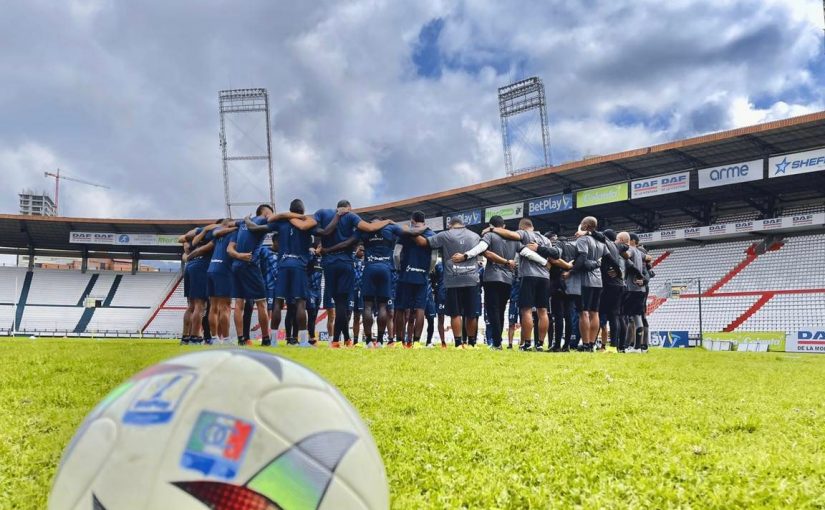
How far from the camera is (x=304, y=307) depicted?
28.9 ft

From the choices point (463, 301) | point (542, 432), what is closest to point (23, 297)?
point (463, 301)

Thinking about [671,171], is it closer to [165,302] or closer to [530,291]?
[530,291]

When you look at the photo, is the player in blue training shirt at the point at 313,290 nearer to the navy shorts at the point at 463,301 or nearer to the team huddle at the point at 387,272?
the team huddle at the point at 387,272

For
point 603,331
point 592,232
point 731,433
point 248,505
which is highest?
point 592,232

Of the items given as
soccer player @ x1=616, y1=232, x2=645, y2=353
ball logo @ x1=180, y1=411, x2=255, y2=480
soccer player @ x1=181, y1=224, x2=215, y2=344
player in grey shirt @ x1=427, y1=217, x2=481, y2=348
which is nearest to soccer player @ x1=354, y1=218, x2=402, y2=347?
player in grey shirt @ x1=427, y1=217, x2=481, y2=348

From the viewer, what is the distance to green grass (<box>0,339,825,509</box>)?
238 centimetres

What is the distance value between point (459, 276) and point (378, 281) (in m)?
1.34

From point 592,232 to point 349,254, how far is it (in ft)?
13.5

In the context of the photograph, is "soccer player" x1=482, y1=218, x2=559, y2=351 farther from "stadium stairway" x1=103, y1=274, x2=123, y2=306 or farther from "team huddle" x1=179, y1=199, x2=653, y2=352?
"stadium stairway" x1=103, y1=274, x2=123, y2=306

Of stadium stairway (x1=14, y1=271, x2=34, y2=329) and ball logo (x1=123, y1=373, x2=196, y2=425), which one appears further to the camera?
stadium stairway (x1=14, y1=271, x2=34, y2=329)

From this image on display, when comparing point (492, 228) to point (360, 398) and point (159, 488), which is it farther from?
point (159, 488)

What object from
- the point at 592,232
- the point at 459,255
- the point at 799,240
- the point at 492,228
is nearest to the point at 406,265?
the point at 459,255

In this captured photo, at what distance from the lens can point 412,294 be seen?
9.45 metres

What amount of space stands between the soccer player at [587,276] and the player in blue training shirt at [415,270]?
241 centimetres
